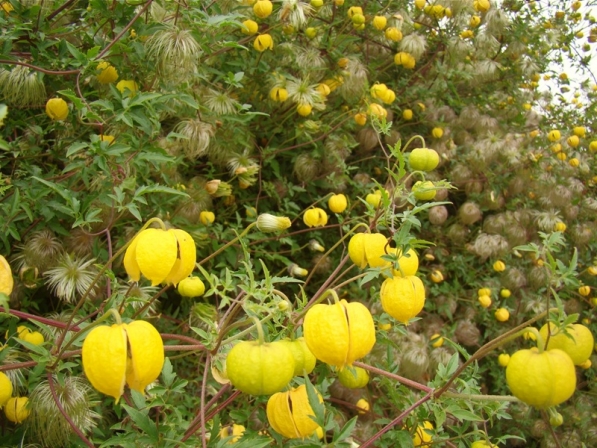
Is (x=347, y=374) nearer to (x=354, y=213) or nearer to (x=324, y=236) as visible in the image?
(x=324, y=236)

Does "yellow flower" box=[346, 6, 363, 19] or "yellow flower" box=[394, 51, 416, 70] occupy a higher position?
"yellow flower" box=[346, 6, 363, 19]

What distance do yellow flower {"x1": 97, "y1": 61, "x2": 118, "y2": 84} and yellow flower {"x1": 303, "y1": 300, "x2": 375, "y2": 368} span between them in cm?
130

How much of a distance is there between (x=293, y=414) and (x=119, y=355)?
36 cm

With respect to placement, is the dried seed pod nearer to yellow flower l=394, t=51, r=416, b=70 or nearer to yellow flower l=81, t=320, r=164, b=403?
yellow flower l=394, t=51, r=416, b=70

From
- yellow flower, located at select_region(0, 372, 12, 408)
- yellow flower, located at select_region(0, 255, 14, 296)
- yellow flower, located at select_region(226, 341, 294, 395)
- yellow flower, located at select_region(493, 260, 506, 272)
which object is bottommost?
yellow flower, located at select_region(493, 260, 506, 272)

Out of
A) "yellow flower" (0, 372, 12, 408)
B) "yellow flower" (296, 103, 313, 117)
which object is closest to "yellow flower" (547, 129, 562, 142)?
"yellow flower" (296, 103, 313, 117)

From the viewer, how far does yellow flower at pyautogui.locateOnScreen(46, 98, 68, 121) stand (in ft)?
5.19

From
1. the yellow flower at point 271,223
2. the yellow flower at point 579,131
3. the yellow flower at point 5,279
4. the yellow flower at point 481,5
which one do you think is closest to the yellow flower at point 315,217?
the yellow flower at point 271,223

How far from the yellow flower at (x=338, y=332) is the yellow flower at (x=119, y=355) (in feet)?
0.83

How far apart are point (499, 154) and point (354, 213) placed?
1097mm

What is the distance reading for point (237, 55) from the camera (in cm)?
236


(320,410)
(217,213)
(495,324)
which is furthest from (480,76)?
(320,410)

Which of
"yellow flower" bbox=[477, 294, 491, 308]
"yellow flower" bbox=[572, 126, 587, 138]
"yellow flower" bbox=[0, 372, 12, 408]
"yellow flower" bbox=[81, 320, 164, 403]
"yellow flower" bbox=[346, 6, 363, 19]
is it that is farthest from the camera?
"yellow flower" bbox=[572, 126, 587, 138]

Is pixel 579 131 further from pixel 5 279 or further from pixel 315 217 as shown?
pixel 5 279
